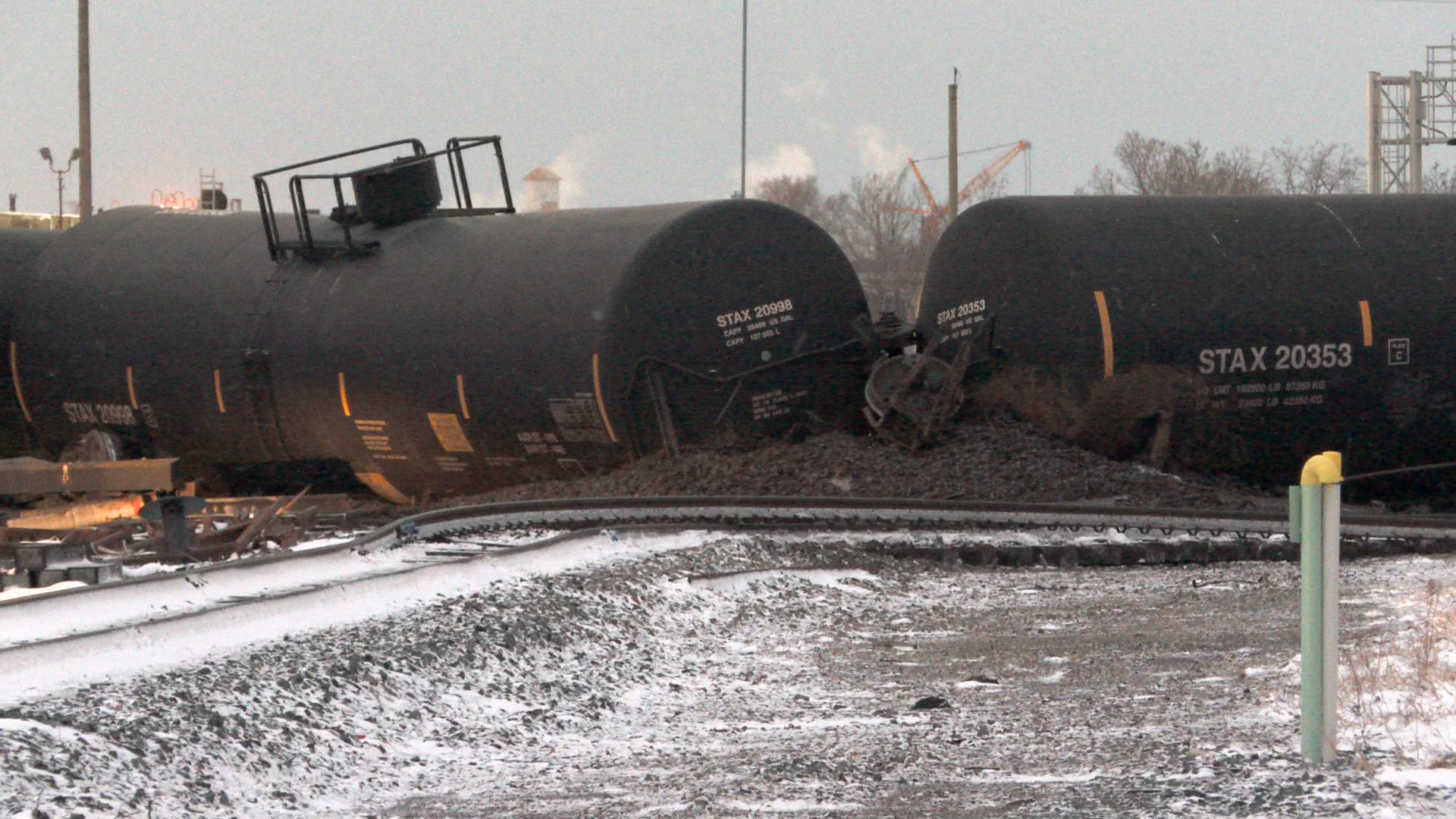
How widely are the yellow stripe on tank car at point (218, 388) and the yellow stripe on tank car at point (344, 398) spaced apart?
1.76 meters

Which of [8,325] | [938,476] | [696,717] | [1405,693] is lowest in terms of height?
[696,717]

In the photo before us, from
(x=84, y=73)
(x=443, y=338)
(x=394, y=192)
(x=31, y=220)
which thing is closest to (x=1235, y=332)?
(x=443, y=338)

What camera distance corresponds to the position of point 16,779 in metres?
4.66

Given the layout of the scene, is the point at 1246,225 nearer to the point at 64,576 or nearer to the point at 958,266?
the point at 958,266

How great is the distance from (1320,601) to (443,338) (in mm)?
11243

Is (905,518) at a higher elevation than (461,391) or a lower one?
lower

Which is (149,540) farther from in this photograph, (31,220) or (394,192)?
(31,220)

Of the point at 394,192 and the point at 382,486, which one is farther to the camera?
the point at 394,192

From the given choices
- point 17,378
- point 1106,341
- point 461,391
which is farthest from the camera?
point 17,378

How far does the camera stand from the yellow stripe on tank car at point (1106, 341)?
45.0ft

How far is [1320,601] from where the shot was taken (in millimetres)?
4750

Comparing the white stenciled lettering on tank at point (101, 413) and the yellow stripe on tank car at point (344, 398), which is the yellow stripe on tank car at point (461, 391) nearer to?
the yellow stripe on tank car at point (344, 398)

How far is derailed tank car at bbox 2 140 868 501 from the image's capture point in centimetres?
1399

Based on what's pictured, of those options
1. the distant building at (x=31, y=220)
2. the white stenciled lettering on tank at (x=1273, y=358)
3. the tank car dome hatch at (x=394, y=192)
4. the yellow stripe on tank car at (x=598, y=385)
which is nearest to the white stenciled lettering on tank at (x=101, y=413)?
the tank car dome hatch at (x=394, y=192)
